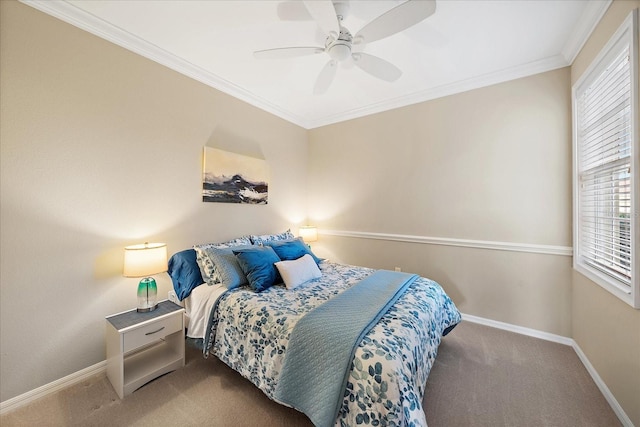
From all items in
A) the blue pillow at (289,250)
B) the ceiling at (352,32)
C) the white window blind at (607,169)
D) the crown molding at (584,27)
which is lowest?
the blue pillow at (289,250)

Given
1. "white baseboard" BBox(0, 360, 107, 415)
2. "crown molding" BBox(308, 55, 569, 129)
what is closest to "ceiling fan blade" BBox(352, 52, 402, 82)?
"crown molding" BBox(308, 55, 569, 129)

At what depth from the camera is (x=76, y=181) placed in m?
1.90

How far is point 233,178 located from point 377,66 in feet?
6.51

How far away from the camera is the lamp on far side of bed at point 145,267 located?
1.93 m

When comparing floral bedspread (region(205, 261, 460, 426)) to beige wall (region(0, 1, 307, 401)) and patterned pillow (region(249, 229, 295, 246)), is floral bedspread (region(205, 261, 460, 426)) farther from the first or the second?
beige wall (region(0, 1, 307, 401))

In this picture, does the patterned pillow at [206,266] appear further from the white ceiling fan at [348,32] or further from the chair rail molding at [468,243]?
the chair rail molding at [468,243]

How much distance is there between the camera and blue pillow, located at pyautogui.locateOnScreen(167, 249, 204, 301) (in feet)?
7.41

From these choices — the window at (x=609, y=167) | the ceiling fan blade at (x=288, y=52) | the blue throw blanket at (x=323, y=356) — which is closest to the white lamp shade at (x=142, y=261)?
the blue throw blanket at (x=323, y=356)

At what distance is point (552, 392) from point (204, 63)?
4.08 m

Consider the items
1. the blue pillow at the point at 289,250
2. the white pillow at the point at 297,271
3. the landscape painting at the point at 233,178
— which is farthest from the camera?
the landscape painting at the point at 233,178

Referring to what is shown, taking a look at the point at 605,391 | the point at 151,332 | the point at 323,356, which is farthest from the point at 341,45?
the point at 605,391

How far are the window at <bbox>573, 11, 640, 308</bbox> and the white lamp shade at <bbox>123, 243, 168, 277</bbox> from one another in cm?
318

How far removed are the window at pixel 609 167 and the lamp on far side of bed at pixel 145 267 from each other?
3.18 meters

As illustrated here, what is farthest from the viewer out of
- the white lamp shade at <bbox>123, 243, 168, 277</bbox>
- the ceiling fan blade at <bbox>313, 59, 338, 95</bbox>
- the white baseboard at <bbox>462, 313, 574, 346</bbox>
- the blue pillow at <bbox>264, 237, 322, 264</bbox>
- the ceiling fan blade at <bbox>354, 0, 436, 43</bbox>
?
the blue pillow at <bbox>264, 237, 322, 264</bbox>
